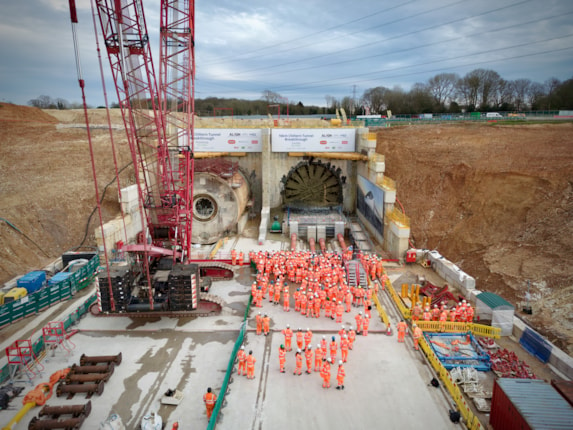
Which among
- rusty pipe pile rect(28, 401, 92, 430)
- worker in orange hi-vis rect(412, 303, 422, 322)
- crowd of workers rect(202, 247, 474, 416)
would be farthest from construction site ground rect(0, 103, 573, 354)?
rusty pipe pile rect(28, 401, 92, 430)

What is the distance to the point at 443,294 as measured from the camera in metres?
18.6

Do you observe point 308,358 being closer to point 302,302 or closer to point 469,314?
point 302,302

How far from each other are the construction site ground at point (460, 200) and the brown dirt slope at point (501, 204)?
0.22 ft

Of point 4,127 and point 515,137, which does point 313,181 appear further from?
point 4,127

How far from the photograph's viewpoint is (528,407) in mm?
9984

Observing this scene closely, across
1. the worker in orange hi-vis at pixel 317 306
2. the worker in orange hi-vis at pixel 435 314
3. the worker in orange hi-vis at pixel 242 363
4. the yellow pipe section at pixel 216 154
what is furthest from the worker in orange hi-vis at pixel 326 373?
the yellow pipe section at pixel 216 154

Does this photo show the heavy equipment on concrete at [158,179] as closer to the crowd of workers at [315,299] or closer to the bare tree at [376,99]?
the crowd of workers at [315,299]

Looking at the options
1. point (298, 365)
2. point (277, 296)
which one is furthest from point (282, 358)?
point (277, 296)

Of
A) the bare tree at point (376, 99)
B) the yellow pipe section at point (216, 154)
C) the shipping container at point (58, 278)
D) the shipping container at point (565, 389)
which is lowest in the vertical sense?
the shipping container at point (58, 278)

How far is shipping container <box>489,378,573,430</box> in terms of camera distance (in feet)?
31.3

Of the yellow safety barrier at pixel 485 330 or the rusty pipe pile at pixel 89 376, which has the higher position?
the yellow safety barrier at pixel 485 330

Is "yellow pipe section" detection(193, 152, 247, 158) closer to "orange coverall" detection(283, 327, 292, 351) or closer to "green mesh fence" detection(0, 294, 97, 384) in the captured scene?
"green mesh fence" detection(0, 294, 97, 384)

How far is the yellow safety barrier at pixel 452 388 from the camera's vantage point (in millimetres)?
10773

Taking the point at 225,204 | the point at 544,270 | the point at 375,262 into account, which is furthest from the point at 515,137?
the point at 225,204
